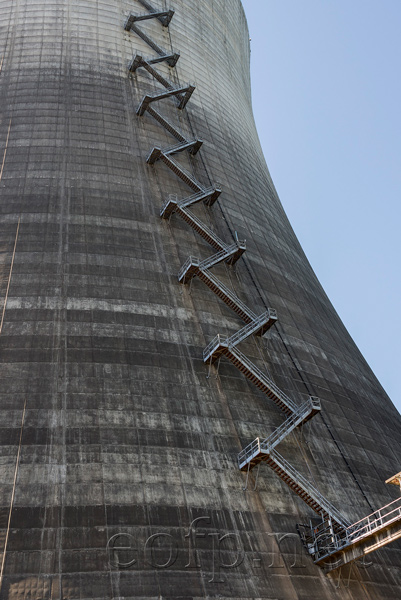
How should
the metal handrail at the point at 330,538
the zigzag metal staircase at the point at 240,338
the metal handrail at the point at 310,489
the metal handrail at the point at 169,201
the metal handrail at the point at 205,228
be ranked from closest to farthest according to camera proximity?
1. the metal handrail at the point at 330,538
2. the zigzag metal staircase at the point at 240,338
3. the metal handrail at the point at 310,489
4. the metal handrail at the point at 169,201
5. the metal handrail at the point at 205,228

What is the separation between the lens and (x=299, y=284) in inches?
869

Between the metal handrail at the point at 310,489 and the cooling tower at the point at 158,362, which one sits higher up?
the metal handrail at the point at 310,489

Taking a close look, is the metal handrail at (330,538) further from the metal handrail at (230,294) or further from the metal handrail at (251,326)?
the metal handrail at (230,294)

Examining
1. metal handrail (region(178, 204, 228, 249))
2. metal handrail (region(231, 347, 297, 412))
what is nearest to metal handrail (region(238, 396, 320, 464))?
metal handrail (region(231, 347, 297, 412))

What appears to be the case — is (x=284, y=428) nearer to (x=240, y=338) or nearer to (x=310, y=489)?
(x=310, y=489)

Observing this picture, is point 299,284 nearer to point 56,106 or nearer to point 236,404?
point 236,404

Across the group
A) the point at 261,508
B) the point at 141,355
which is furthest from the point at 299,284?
the point at 261,508

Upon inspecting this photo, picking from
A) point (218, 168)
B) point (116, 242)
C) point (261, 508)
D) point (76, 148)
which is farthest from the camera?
point (218, 168)

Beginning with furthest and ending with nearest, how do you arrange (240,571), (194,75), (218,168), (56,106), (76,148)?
(194,75) → (218,168) → (56,106) → (76,148) → (240,571)

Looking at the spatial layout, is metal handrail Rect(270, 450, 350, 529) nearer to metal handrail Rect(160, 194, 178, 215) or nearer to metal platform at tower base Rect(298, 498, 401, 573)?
metal platform at tower base Rect(298, 498, 401, 573)

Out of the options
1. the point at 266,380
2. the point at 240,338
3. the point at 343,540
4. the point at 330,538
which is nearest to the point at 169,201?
the point at 240,338

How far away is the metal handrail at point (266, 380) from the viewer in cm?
1601

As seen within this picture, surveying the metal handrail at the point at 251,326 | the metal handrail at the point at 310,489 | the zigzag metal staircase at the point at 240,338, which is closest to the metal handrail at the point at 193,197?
the zigzag metal staircase at the point at 240,338

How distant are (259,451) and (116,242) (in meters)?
7.46
